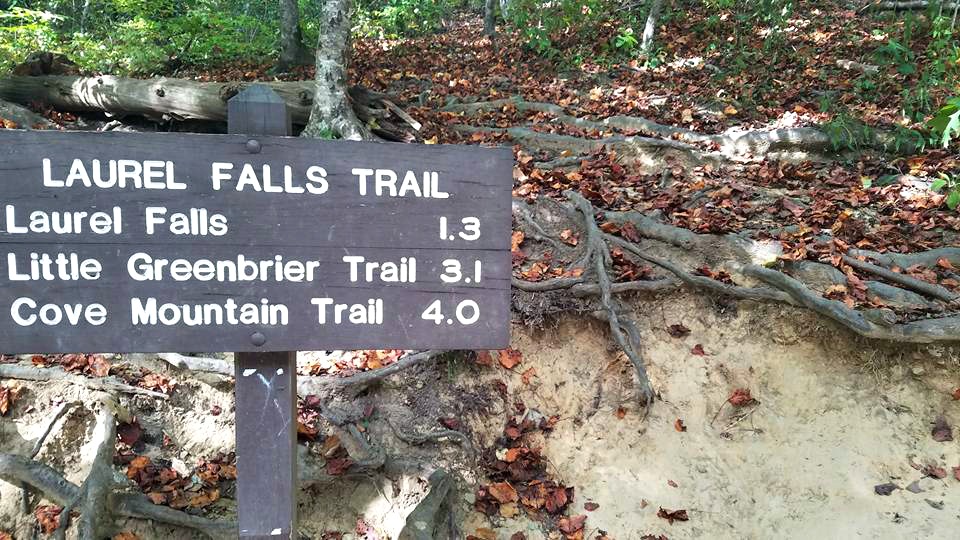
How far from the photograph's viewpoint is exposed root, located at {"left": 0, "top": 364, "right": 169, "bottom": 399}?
3406 mm

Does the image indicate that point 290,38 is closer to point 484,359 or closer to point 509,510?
point 484,359

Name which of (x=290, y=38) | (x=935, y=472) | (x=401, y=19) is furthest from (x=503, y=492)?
(x=401, y=19)

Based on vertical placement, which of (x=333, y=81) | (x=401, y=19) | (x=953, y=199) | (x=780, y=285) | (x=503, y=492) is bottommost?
(x=503, y=492)

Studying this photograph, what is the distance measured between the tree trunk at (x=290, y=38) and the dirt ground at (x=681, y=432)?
315 inches

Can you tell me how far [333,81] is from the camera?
5973 mm

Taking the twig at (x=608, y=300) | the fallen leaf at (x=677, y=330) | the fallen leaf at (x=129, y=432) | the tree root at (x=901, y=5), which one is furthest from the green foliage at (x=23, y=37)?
the tree root at (x=901, y=5)

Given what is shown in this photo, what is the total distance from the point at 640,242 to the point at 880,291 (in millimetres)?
1541

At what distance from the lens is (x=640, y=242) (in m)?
4.56

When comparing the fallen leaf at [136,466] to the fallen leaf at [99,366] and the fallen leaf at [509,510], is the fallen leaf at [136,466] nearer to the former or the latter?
the fallen leaf at [99,366]

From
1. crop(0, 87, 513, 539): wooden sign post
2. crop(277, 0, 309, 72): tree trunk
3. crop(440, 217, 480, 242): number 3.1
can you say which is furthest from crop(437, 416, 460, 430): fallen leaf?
crop(277, 0, 309, 72): tree trunk

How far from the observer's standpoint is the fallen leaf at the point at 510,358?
12.5 feet

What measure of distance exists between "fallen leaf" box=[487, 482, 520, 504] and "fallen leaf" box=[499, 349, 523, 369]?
0.71 metres

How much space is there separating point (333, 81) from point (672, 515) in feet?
15.7

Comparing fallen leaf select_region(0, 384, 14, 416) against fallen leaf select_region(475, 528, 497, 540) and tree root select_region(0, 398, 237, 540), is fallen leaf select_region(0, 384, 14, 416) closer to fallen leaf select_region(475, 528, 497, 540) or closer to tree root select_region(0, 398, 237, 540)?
tree root select_region(0, 398, 237, 540)
